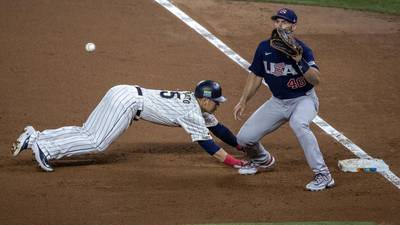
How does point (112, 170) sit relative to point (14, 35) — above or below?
below

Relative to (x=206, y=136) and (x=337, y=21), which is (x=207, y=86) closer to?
(x=206, y=136)

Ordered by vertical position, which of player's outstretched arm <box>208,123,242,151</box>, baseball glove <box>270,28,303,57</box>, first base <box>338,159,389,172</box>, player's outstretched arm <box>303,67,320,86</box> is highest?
baseball glove <box>270,28,303,57</box>

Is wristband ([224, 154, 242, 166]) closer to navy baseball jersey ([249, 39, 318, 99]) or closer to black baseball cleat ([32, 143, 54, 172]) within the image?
navy baseball jersey ([249, 39, 318, 99])

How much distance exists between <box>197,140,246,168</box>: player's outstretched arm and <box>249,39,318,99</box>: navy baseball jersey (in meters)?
0.85

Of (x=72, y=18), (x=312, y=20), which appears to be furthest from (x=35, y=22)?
(x=312, y=20)

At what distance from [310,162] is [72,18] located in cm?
670

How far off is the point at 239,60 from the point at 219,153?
4.08m

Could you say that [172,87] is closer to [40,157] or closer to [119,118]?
[119,118]

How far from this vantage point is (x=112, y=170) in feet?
31.2

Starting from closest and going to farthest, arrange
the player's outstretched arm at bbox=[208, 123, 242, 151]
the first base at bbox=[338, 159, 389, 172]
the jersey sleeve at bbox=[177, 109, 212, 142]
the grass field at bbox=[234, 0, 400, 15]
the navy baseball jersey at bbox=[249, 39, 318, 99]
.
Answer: the navy baseball jersey at bbox=[249, 39, 318, 99], the jersey sleeve at bbox=[177, 109, 212, 142], the first base at bbox=[338, 159, 389, 172], the player's outstretched arm at bbox=[208, 123, 242, 151], the grass field at bbox=[234, 0, 400, 15]

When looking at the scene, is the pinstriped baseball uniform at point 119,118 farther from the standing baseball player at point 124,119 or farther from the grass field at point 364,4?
the grass field at point 364,4

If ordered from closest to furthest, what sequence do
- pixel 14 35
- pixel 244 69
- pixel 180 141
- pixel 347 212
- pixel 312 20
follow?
1. pixel 347 212
2. pixel 180 141
3. pixel 244 69
4. pixel 14 35
5. pixel 312 20

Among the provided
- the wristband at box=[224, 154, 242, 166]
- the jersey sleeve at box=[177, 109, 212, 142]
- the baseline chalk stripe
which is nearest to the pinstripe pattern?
the jersey sleeve at box=[177, 109, 212, 142]

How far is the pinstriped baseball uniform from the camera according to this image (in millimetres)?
9312
